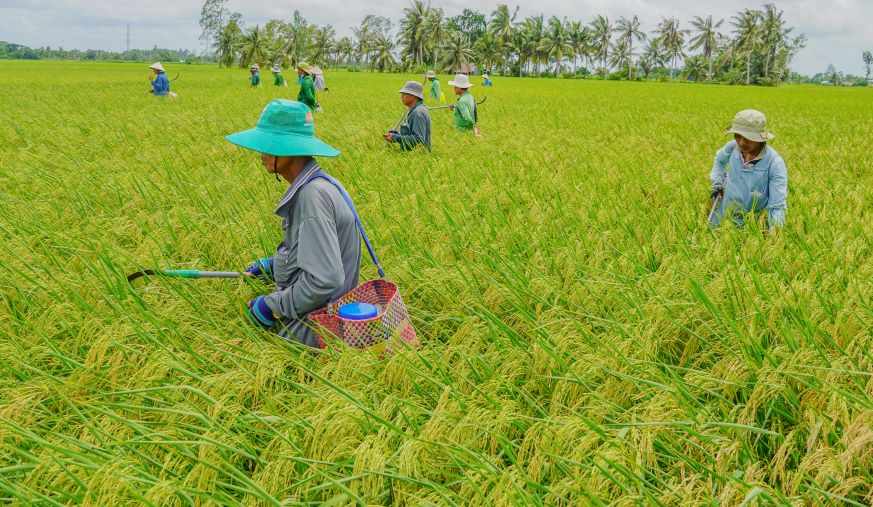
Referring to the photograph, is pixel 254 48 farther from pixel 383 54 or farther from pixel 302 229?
pixel 302 229

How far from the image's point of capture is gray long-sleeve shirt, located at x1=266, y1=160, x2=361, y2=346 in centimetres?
208

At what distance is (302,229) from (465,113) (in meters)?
6.15

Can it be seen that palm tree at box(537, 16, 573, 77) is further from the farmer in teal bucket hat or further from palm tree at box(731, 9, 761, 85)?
the farmer in teal bucket hat

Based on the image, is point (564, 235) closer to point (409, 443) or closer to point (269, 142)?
point (269, 142)

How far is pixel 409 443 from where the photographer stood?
1557 mm

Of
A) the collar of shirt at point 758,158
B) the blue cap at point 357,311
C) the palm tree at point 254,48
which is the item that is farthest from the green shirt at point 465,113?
the palm tree at point 254,48

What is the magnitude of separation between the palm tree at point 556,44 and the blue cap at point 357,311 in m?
61.4

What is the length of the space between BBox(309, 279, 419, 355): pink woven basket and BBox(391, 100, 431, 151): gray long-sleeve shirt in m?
4.48

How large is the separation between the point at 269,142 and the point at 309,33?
68528 mm

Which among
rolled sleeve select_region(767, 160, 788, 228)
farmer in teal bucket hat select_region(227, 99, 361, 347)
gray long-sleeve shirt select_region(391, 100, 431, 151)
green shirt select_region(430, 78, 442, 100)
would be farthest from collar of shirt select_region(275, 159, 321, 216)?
green shirt select_region(430, 78, 442, 100)

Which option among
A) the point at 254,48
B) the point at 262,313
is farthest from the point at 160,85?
the point at 254,48

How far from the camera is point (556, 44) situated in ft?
196

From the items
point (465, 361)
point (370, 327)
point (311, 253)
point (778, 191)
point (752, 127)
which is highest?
point (752, 127)

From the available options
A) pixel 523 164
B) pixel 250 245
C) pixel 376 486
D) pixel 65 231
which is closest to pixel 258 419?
pixel 376 486
